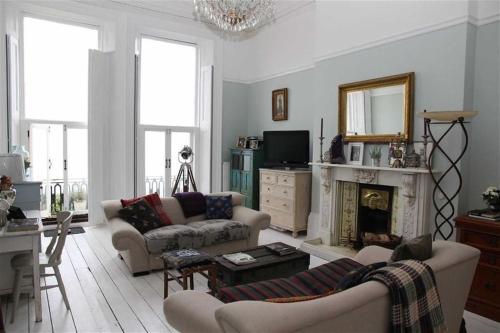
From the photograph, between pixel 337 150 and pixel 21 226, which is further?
pixel 337 150

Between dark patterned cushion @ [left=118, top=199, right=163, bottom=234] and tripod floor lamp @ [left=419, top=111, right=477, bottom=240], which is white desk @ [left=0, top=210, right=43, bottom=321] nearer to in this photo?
dark patterned cushion @ [left=118, top=199, right=163, bottom=234]

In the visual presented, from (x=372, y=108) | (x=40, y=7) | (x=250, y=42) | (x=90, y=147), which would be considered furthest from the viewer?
(x=250, y=42)

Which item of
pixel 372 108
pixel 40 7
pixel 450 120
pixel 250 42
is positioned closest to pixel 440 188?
pixel 450 120

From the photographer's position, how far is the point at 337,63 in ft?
16.2

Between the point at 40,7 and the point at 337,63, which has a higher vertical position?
the point at 40,7

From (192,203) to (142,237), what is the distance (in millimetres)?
1039

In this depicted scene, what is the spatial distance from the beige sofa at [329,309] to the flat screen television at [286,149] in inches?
147

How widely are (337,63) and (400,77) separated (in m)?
1.09

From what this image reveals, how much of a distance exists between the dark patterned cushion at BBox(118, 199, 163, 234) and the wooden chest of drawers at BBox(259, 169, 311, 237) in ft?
7.35

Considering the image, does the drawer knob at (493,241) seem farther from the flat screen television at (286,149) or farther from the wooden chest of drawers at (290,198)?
the flat screen television at (286,149)

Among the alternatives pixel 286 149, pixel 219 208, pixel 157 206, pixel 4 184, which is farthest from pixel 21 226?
pixel 286 149

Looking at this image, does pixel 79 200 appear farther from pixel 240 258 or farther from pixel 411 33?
pixel 411 33

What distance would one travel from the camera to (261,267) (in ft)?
9.91

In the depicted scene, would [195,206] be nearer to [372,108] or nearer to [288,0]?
[372,108]
